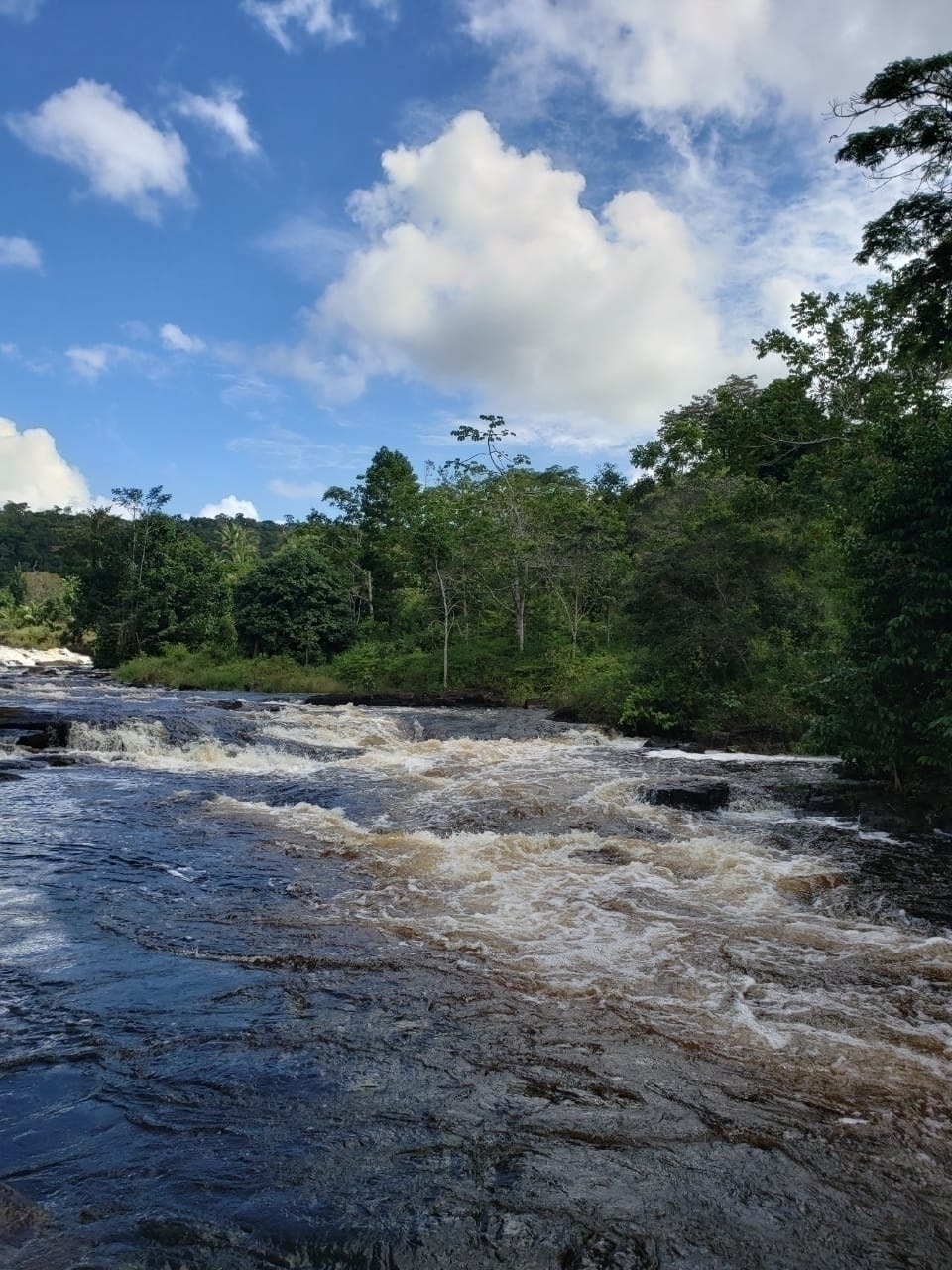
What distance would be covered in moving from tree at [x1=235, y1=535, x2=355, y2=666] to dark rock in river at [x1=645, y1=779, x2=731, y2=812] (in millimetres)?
26733

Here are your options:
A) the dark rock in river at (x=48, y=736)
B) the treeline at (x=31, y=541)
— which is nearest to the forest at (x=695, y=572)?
the dark rock in river at (x=48, y=736)

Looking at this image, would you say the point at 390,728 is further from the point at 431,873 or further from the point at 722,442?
the point at 431,873

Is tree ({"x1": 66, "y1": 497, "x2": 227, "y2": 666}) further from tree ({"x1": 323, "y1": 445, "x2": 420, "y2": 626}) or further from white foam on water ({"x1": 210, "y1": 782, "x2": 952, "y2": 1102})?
white foam on water ({"x1": 210, "y1": 782, "x2": 952, "y2": 1102})

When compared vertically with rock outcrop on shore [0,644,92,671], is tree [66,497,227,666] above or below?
above

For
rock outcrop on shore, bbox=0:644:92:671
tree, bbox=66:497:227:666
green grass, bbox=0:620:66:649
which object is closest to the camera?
tree, bbox=66:497:227:666

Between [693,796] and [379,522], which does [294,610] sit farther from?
[693,796]

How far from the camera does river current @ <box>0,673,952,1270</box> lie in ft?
9.81

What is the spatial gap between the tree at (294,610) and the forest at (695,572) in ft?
0.39

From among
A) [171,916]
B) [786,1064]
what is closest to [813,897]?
[786,1064]

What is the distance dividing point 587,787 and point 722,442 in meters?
9.10

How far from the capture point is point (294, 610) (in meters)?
37.0

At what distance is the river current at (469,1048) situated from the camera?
9.81ft

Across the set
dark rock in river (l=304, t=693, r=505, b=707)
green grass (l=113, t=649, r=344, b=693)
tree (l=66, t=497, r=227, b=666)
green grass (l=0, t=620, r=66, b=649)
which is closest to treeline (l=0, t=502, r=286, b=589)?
green grass (l=0, t=620, r=66, b=649)

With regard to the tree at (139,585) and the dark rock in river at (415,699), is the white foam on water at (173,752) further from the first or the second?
the tree at (139,585)
